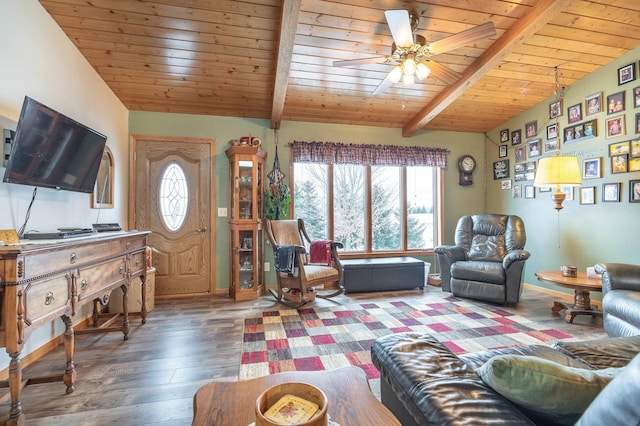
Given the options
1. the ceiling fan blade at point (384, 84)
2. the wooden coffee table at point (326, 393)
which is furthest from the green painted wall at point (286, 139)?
the wooden coffee table at point (326, 393)

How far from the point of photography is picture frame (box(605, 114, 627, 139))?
3350 mm

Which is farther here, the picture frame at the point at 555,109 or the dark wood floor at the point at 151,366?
the picture frame at the point at 555,109

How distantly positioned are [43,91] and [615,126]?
5.49 m

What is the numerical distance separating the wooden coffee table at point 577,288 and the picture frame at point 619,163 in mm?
1239

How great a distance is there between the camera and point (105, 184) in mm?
3234

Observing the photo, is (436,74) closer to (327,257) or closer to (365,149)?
(365,149)

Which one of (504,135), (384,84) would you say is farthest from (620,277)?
(504,135)

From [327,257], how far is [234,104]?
2285mm

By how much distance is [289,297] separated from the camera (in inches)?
140

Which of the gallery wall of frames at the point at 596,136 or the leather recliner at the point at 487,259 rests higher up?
the gallery wall of frames at the point at 596,136

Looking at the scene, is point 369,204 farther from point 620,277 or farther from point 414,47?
point 620,277

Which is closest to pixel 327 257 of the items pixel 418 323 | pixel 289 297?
pixel 289 297

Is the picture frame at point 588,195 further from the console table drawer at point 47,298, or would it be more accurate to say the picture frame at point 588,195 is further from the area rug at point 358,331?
the console table drawer at point 47,298

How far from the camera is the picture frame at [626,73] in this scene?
3.24 m
